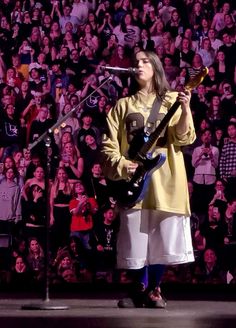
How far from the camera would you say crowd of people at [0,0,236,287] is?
5207 millimetres

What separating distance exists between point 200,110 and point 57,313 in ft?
6.08

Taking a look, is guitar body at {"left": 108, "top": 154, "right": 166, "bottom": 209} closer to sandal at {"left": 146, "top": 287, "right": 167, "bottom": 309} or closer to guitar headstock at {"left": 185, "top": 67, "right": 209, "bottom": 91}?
guitar headstock at {"left": 185, "top": 67, "right": 209, "bottom": 91}

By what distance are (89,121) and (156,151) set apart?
1.38m

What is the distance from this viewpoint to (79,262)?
17.6ft

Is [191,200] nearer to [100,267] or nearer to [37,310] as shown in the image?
[100,267]

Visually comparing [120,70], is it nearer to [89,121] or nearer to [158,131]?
[158,131]

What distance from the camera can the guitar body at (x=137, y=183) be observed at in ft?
12.8

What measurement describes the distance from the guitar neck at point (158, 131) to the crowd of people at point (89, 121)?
1.26 m

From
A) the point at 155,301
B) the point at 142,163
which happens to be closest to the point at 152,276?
the point at 155,301

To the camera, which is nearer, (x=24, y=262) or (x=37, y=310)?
(x=37, y=310)

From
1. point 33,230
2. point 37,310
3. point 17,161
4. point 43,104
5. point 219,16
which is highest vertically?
point 219,16

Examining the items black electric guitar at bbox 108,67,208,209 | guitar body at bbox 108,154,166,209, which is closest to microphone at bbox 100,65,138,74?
black electric guitar at bbox 108,67,208,209

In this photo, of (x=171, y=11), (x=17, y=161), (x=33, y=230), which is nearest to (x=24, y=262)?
(x=33, y=230)

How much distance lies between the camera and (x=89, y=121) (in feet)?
17.6
